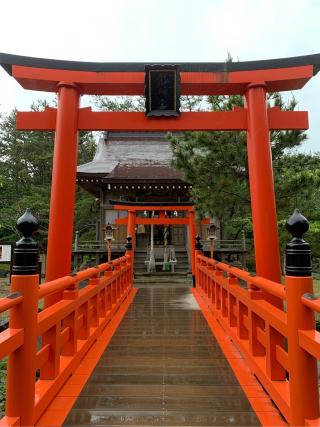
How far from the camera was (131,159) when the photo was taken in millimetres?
17828

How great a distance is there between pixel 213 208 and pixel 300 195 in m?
2.48

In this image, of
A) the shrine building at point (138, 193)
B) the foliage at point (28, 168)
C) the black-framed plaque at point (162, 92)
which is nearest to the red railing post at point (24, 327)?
the black-framed plaque at point (162, 92)

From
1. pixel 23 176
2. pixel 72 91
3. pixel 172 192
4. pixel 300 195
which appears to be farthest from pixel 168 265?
pixel 23 176

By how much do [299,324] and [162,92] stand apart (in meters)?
4.07

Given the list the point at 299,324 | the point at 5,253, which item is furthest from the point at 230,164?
the point at 5,253

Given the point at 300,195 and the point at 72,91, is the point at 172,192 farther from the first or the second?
the point at 72,91

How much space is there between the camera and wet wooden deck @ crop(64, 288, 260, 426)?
231 cm

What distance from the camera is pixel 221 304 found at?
502 centimetres

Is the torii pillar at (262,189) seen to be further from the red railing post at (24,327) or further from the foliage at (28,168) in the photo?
the foliage at (28,168)

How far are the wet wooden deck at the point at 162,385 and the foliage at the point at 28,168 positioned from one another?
18.2 m

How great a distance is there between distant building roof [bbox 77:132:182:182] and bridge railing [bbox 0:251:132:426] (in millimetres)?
11267

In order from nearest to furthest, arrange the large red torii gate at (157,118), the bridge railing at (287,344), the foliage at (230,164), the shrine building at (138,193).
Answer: the bridge railing at (287,344), the large red torii gate at (157,118), the foliage at (230,164), the shrine building at (138,193)

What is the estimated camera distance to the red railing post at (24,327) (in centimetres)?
198

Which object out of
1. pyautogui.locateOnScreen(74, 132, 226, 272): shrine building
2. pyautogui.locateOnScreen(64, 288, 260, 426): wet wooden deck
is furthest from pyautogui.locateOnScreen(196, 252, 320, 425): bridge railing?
pyautogui.locateOnScreen(74, 132, 226, 272): shrine building
